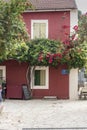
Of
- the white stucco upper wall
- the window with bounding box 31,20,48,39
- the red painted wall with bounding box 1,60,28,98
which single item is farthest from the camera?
the red painted wall with bounding box 1,60,28,98

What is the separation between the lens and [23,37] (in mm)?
16109

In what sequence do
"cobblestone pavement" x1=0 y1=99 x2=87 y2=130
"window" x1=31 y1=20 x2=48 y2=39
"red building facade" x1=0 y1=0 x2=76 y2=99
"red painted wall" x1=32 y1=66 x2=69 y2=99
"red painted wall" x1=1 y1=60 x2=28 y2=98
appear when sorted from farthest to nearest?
"red painted wall" x1=1 y1=60 x2=28 y2=98 → "red painted wall" x1=32 y1=66 x2=69 y2=99 → "window" x1=31 y1=20 x2=48 y2=39 → "red building facade" x1=0 y1=0 x2=76 y2=99 → "cobblestone pavement" x1=0 y1=99 x2=87 y2=130

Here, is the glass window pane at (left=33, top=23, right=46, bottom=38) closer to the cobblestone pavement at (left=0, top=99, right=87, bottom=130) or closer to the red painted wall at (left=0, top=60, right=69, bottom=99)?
the red painted wall at (left=0, top=60, right=69, bottom=99)

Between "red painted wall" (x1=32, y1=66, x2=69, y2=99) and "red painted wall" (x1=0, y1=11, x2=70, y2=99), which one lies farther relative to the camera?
Answer: "red painted wall" (x1=32, y1=66, x2=69, y2=99)

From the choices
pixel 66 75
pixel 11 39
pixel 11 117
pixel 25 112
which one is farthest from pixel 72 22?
pixel 11 39

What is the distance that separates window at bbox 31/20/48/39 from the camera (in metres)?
28.6

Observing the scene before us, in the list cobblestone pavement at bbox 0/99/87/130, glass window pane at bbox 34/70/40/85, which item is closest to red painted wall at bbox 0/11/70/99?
glass window pane at bbox 34/70/40/85

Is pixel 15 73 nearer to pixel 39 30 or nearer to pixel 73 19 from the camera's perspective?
pixel 39 30

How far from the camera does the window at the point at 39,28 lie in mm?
28562

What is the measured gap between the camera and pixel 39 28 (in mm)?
28703

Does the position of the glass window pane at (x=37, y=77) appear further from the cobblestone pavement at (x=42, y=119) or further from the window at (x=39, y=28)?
the cobblestone pavement at (x=42, y=119)

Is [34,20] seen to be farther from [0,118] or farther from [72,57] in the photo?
[0,118]

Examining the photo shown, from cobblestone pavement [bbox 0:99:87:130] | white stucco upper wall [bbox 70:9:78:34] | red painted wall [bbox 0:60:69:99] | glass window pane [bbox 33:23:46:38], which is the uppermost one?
white stucco upper wall [bbox 70:9:78:34]

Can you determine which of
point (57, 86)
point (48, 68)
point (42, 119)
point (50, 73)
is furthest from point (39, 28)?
point (42, 119)
